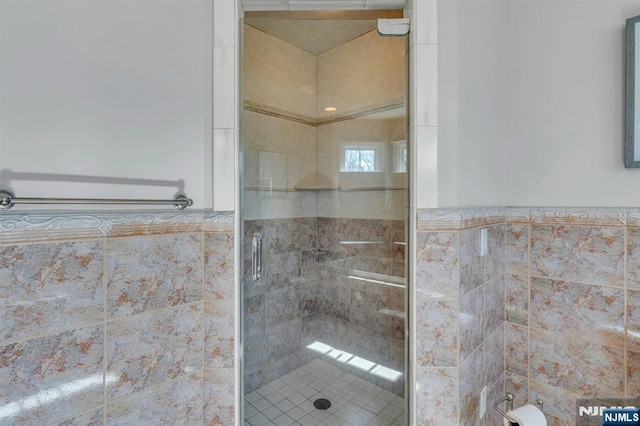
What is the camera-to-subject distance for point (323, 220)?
1779 millimetres

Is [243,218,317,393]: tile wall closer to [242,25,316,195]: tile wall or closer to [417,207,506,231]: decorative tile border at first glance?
[242,25,316,195]: tile wall

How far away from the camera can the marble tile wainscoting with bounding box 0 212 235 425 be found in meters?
0.84

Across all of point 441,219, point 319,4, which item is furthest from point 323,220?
point 319,4

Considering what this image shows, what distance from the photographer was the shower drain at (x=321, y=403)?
1572 mm

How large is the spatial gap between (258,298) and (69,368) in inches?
29.4

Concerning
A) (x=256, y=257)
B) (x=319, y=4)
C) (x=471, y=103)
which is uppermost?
(x=319, y=4)

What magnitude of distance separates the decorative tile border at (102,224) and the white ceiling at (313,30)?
914 mm

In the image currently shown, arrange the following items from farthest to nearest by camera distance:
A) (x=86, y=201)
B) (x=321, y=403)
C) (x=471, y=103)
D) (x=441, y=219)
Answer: (x=321, y=403) < (x=471, y=103) < (x=441, y=219) < (x=86, y=201)

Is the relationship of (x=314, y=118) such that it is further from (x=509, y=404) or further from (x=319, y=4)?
(x=509, y=404)

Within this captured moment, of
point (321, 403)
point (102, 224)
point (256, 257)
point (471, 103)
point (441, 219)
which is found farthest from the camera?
point (321, 403)

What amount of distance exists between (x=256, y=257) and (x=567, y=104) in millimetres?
1690

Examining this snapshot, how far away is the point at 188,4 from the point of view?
3.89ft

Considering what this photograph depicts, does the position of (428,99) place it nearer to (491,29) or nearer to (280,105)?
(491,29)

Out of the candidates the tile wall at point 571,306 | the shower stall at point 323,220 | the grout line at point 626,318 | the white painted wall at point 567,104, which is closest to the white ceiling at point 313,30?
the shower stall at point 323,220
